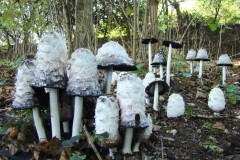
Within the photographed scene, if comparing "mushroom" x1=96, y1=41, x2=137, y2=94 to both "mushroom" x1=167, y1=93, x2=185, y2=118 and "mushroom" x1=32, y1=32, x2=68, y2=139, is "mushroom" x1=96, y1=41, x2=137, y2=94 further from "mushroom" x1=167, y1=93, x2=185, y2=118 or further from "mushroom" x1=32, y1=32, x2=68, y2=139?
"mushroom" x1=167, y1=93, x2=185, y2=118

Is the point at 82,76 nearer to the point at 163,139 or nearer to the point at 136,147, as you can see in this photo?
the point at 136,147

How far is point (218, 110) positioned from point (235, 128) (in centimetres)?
33

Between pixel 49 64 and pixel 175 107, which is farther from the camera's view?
pixel 175 107

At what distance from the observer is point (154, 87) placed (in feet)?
11.1

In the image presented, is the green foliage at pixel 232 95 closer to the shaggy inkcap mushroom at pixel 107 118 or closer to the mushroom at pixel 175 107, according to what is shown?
the mushroom at pixel 175 107

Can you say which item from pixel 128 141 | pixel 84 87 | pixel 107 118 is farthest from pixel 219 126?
pixel 84 87

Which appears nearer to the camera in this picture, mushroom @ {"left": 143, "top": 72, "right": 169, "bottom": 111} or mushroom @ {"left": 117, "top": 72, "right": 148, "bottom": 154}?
mushroom @ {"left": 117, "top": 72, "right": 148, "bottom": 154}

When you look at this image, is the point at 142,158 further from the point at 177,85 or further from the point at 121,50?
the point at 177,85

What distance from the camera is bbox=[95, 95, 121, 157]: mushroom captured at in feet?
6.53

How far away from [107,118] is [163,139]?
800 mm

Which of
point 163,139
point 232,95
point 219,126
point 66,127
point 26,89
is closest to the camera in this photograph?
point 26,89

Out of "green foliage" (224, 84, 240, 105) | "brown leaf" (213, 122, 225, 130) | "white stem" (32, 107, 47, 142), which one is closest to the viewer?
"white stem" (32, 107, 47, 142)

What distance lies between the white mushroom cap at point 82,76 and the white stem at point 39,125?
0.37 meters

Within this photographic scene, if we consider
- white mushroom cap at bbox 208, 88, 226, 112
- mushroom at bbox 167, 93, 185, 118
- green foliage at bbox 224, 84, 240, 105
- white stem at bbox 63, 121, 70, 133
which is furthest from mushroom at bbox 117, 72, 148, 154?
green foliage at bbox 224, 84, 240, 105
